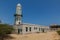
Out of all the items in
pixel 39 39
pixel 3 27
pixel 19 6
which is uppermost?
pixel 19 6

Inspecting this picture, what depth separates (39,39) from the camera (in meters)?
43.3

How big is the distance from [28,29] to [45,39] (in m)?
18.3

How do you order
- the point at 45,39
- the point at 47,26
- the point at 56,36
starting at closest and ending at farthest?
the point at 45,39
the point at 56,36
the point at 47,26

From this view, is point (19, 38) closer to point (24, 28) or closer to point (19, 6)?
point (24, 28)

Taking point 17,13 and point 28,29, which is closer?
point 28,29

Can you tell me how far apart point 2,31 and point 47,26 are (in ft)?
89.4

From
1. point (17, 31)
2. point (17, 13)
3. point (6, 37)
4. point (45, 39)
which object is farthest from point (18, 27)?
point (45, 39)

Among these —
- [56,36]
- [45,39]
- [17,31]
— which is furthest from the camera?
[17,31]

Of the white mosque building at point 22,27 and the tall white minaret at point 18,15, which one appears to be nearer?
the white mosque building at point 22,27

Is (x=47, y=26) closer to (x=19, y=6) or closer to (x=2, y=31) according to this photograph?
(x=19, y=6)

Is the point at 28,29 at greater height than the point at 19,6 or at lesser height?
lesser

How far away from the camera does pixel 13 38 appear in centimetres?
4503

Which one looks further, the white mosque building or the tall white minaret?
the tall white minaret

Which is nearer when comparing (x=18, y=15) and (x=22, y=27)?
(x=22, y=27)
